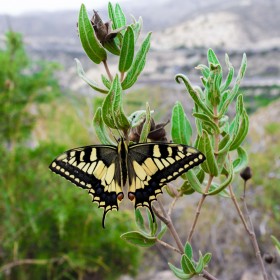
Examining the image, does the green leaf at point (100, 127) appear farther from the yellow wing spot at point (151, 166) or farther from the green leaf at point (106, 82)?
the yellow wing spot at point (151, 166)

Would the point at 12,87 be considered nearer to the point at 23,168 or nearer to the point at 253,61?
the point at 23,168

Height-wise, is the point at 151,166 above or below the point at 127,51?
below

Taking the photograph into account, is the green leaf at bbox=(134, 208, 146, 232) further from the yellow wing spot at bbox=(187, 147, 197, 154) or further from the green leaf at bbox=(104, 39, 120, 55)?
the green leaf at bbox=(104, 39, 120, 55)

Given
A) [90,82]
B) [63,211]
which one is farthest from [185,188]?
[63,211]

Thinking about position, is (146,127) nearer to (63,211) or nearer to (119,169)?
(119,169)

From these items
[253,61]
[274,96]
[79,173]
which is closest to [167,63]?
[253,61]

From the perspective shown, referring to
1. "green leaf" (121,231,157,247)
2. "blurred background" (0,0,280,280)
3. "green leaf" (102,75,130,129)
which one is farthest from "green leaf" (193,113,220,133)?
"blurred background" (0,0,280,280)
